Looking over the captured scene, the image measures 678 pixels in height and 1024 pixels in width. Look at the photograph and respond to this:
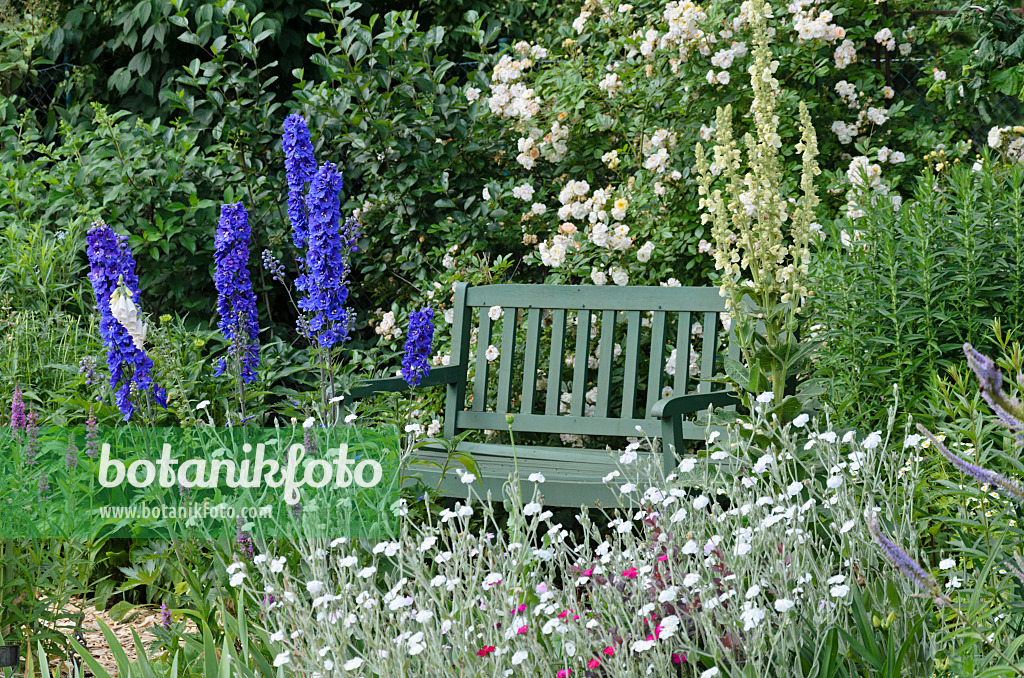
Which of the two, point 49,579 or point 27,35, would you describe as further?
point 27,35

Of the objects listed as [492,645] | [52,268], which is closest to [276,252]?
A: [52,268]

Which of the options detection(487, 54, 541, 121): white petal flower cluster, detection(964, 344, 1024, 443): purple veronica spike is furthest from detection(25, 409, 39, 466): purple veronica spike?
detection(487, 54, 541, 121): white petal flower cluster

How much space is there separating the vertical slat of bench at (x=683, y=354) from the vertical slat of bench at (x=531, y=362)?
22.1 inches

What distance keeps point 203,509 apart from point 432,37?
3.29 meters

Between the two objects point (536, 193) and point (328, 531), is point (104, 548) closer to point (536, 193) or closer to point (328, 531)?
point (328, 531)

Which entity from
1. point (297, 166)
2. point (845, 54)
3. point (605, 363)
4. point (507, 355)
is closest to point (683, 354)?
point (605, 363)

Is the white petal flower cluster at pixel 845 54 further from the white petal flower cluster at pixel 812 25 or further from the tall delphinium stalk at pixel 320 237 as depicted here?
the tall delphinium stalk at pixel 320 237

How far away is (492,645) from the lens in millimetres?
1820

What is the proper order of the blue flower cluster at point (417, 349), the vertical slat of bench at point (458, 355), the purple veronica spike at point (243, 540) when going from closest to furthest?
the purple veronica spike at point (243, 540) < the blue flower cluster at point (417, 349) < the vertical slat of bench at point (458, 355)

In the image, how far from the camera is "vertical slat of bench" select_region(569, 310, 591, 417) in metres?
3.80

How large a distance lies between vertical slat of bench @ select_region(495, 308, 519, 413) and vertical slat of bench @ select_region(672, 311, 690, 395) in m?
0.66

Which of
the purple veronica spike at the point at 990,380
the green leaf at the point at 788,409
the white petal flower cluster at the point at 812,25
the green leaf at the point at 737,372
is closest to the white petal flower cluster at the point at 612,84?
the white petal flower cluster at the point at 812,25

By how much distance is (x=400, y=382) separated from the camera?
343 cm

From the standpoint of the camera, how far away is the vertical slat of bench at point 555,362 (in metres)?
3.81
